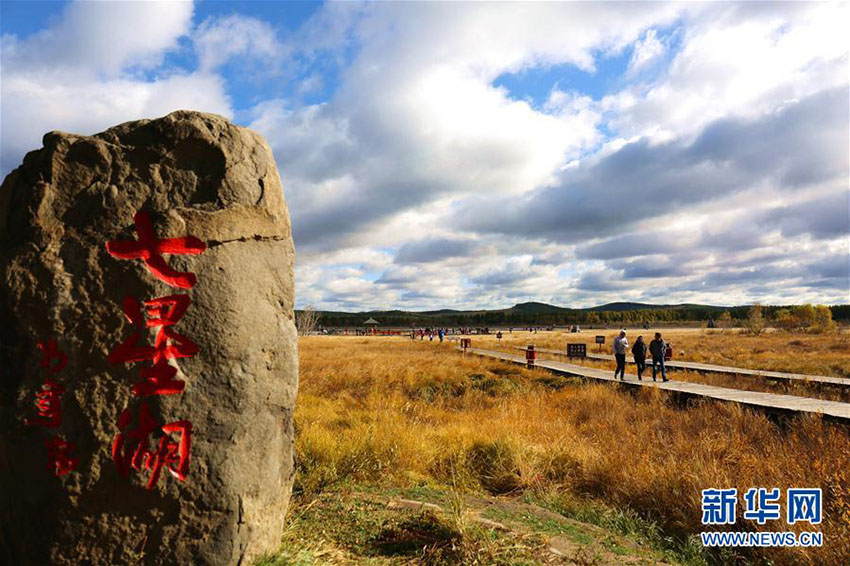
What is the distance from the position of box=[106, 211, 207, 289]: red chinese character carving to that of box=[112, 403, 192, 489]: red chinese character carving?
0.86 meters

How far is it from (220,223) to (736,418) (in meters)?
9.68

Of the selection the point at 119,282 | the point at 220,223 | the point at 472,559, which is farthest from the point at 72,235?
the point at 472,559

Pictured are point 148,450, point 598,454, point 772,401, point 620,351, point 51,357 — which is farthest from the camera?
point 620,351

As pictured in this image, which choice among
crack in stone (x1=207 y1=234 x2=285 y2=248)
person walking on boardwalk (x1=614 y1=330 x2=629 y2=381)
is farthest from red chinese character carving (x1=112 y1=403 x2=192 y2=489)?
person walking on boardwalk (x1=614 y1=330 x2=629 y2=381)

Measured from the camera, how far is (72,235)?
3715 millimetres

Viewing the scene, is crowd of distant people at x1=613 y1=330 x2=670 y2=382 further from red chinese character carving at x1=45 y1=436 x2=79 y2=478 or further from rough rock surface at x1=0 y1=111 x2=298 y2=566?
red chinese character carving at x1=45 y1=436 x2=79 y2=478

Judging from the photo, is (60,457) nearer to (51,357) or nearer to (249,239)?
(51,357)

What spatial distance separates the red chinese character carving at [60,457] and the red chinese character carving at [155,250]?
124 cm

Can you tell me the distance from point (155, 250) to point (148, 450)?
1.33 meters

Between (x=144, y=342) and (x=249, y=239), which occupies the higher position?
(x=249, y=239)

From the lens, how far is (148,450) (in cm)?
347

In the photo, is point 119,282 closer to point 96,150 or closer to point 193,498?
point 96,150

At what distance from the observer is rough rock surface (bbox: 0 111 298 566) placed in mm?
3482

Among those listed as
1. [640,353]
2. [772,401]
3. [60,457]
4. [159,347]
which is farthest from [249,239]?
[640,353]
